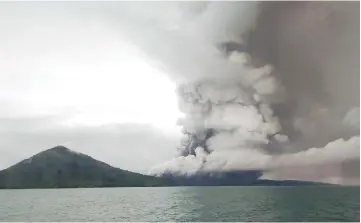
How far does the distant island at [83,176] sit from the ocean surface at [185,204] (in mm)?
29

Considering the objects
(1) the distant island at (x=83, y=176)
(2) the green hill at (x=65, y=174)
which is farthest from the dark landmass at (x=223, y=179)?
(2) the green hill at (x=65, y=174)

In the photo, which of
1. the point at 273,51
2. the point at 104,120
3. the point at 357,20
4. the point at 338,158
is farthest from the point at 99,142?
the point at 357,20

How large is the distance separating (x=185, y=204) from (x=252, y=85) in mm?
686

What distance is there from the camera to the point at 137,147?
6.71 ft

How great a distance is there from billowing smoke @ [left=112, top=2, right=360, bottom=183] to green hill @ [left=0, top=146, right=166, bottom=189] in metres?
0.14

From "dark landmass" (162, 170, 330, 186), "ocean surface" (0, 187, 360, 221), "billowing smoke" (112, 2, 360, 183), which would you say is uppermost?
"billowing smoke" (112, 2, 360, 183)

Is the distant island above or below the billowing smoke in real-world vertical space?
below

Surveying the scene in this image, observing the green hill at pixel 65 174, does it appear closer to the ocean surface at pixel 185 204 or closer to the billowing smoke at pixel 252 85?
the ocean surface at pixel 185 204

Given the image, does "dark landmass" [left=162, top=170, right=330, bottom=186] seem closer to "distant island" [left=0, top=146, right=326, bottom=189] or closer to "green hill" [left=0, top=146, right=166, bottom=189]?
"distant island" [left=0, top=146, right=326, bottom=189]

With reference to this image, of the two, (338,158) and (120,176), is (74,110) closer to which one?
(120,176)

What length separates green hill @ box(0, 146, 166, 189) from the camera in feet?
6.48

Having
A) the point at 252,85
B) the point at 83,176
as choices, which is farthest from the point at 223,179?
the point at 83,176

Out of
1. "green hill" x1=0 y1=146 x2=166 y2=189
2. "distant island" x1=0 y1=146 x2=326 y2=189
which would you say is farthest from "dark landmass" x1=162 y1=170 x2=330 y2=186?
"green hill" x1=0 y1=146 x2=166 y2=189

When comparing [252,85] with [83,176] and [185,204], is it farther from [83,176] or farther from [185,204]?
[83,176]
